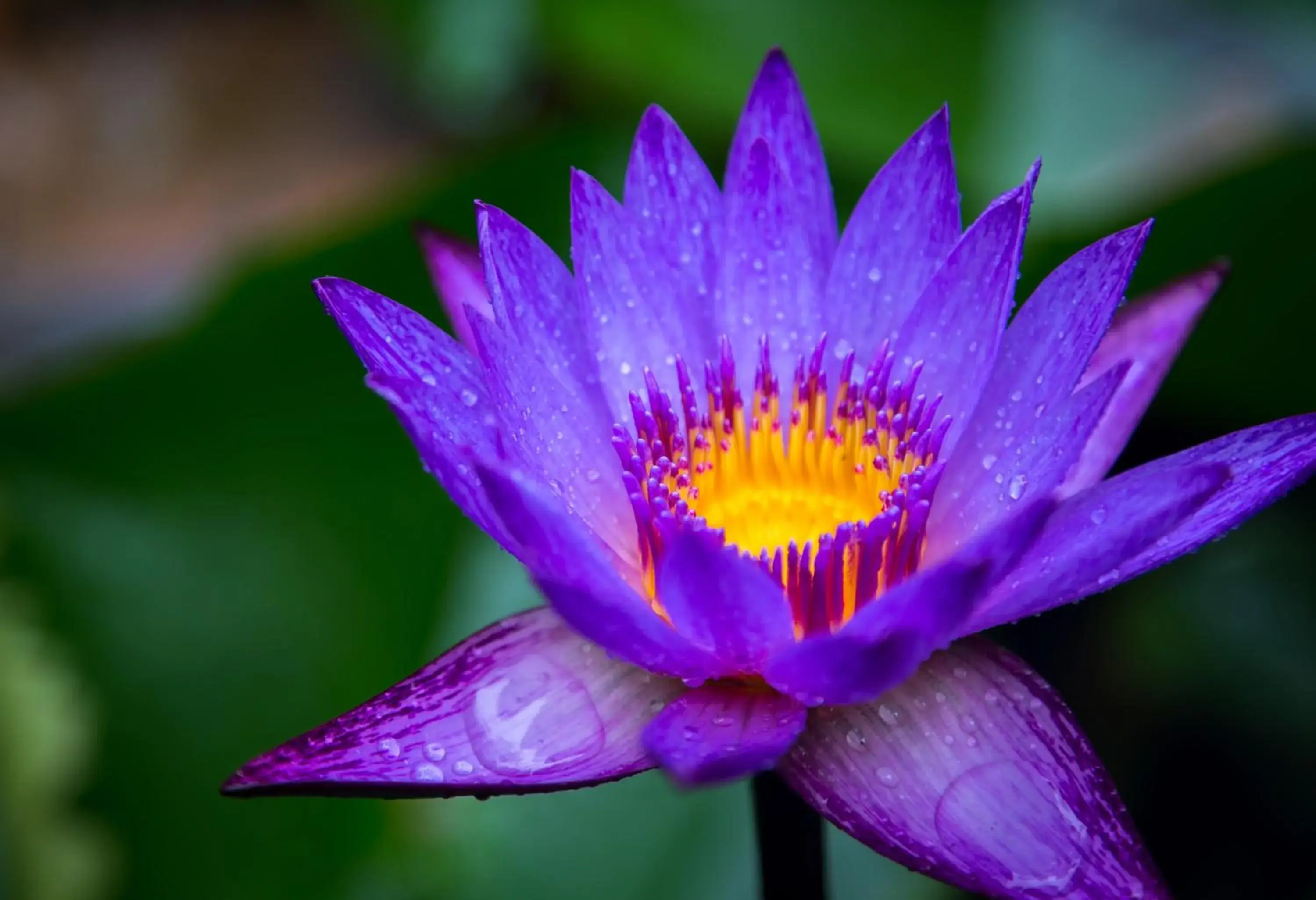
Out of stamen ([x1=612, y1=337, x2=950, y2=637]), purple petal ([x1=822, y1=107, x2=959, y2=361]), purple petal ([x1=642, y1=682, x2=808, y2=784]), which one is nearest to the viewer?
purple petal ([x1=642, y1=682, x2=808, y2=784])

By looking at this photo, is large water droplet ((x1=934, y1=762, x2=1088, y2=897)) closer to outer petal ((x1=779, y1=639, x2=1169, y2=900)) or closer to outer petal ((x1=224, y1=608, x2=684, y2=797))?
outer petal ((x1=779, y1=639, x2=1169, y2=900))

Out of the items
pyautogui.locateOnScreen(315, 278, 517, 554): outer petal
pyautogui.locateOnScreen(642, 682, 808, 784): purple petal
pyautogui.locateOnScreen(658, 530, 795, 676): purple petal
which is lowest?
pyautogui.locateOnScreen(642, 682, 808, 784): purple petal

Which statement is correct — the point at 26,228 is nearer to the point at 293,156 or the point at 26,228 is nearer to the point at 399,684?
the point at 293,156

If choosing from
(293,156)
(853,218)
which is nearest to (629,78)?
(293,156)

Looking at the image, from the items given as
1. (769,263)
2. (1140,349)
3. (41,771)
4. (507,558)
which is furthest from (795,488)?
(41,771)

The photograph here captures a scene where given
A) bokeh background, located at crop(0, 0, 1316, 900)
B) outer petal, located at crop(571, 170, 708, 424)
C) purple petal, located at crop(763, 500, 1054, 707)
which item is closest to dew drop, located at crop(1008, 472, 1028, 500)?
purple petal, located at crop(763, 500, 1054, 707)

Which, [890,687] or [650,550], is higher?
[650,550]

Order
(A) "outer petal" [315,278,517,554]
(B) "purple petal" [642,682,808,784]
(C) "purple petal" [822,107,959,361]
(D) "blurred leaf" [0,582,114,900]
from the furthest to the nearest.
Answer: (D) "blurred leaf" [0,582,114,900], (C) "purple petal" [822,107,959,361], (A) "outer petal" [315,278,517,554], (B) "purple petal" [642,682,808,784]

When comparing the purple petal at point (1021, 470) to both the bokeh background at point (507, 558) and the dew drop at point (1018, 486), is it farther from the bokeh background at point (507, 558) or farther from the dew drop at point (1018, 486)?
the bokeh background at point (507, 558)

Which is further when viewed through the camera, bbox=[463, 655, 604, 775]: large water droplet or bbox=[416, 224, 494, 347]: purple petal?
bbox=[416, 224, 494, 347]: purple petal
